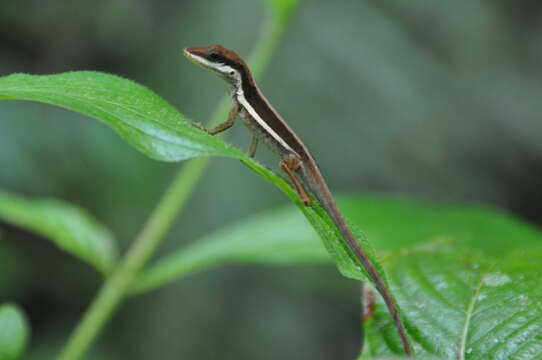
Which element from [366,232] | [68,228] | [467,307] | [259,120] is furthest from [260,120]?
[467,307]

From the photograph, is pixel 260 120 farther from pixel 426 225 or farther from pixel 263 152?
pixel 263 152

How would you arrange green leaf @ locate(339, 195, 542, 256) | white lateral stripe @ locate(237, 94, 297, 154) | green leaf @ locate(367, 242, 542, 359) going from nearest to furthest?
green leaf @ locate(367, 242, 542, 359) < white lateral stripe @ locate(237, 94, 297, 154) < green leaf @ locate(339, 195, 542, 256)

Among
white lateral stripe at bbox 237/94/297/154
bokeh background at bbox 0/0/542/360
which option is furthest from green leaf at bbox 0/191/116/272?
bokeh background at bbox 0/0/542/360

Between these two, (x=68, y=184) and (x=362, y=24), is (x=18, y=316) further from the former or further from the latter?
(x=362, y=24)

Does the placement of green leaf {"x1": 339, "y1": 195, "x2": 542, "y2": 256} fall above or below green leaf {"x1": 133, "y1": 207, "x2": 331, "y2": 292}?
above

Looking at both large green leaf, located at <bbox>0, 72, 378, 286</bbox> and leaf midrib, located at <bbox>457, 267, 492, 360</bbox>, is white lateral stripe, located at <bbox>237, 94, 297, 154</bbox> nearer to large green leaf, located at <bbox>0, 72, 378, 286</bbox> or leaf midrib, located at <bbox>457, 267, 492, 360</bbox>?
large green leaf, located at <bbox>0, 72, 378, 286</bbox>

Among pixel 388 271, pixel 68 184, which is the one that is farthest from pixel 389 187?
pixel 388 271
